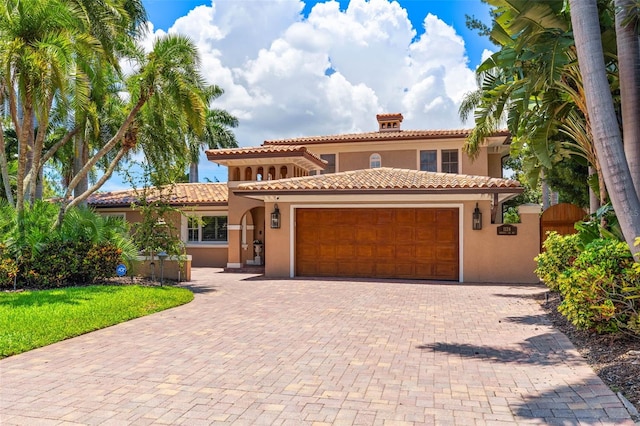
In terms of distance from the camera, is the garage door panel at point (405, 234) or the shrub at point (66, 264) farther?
the garage door panel at point (405, 234)

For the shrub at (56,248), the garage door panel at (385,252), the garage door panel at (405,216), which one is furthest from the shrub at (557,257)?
the shrub at (56,248)

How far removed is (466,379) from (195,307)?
696cm

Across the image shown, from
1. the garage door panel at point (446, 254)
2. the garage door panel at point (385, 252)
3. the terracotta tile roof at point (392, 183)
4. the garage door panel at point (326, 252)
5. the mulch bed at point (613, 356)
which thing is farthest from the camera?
the garage door panel at point (326, 252)

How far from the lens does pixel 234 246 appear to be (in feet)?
69.3

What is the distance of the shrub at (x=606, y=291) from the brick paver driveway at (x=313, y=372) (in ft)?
2.10

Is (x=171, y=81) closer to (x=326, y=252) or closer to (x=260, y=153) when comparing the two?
(x=260, y=153)

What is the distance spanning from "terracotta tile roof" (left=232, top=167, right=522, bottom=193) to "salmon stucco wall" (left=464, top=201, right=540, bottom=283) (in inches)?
40.8

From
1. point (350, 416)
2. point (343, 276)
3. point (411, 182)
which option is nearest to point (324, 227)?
point (343, 276)

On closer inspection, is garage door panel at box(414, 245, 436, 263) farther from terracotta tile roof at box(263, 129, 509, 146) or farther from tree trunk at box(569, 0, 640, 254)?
tree trunk at box(569, 0, 640, 254)

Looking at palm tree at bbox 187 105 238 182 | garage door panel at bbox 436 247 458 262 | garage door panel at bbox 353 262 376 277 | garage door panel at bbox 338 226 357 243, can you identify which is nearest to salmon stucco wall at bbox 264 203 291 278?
garage door panel at bbox 338 226 357 243

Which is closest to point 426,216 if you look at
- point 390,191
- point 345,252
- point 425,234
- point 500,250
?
point 425,234

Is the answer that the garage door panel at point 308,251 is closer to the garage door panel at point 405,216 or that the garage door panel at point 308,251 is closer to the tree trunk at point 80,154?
the garage door panel at point 405,216

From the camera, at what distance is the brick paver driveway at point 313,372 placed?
488cm

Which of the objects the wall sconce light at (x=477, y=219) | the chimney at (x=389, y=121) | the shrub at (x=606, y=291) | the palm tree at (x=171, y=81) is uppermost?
the chimney at (x=389, y=121)
